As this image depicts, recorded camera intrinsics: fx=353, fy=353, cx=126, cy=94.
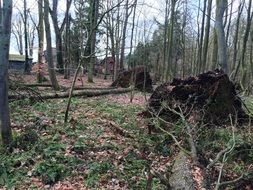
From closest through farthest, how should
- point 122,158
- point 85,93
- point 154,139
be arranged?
point 122,158
point 154,139
point 85,93

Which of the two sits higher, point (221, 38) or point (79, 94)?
point (221, 38)

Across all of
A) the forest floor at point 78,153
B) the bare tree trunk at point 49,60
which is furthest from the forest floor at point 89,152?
the bare tree trunk at point 49,60

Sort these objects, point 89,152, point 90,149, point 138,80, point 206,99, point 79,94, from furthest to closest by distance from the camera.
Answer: point 138,80 < point 79,94 < point 206,99 < point 90,149 < point 89,152

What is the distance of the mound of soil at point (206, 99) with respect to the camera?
9695 mm

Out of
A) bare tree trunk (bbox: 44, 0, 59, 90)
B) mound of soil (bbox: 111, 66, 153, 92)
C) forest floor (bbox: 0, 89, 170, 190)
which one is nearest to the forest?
forest floor (bbox: 0, 89, 170, 190)

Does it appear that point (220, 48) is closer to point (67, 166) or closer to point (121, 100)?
point (121, 100)

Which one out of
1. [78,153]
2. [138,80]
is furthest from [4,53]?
[138,80]

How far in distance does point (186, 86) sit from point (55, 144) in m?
4.19

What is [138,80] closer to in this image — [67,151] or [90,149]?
[90,149]

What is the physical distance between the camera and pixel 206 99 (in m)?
9.83

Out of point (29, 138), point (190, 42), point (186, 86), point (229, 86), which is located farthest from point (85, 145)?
point (190, 42)

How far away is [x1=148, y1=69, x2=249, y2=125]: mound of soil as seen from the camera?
382 inches

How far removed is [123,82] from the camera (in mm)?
18672

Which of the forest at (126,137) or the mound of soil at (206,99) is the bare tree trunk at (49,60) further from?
the mound of soil at (206,99)
